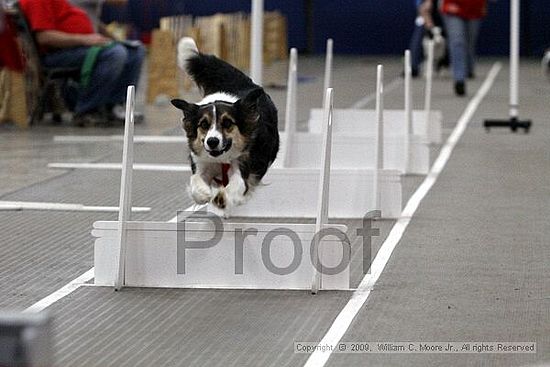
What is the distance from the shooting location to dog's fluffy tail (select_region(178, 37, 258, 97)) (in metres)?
6.86

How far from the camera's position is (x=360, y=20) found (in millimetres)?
25062

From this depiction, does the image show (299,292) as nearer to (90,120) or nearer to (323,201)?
Result: (323,201)

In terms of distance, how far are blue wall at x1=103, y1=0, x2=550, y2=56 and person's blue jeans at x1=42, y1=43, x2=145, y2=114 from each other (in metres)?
11.5

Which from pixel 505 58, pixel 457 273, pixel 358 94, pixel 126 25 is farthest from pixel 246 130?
pixel 505 58

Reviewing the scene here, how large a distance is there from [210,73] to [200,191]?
3.37 feet

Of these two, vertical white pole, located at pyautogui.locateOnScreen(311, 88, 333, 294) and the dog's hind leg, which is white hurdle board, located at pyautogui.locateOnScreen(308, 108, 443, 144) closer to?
the dog's hind leg

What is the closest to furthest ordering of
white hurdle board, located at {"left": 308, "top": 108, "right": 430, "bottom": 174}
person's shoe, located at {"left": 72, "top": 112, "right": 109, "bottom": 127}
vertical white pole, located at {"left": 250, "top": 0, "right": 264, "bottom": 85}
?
white hurdle board, located at {"left": 308, "top": 108, "right": 430, "bottom": 174}, vertical white pole, located at {"left": 250, "top": 0, "right": 264, "bottom": 85}, person's shoe, located at {"left": 72, "top": 112, "right": 109, "bottom": 127}

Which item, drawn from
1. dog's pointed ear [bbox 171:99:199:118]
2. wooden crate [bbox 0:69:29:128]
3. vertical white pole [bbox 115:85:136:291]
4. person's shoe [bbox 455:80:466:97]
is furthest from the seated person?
vertical white pole [bbox 115:85:136:291]

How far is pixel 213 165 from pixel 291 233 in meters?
0.84

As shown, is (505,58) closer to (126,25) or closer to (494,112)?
(126,25)

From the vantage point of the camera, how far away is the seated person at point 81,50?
12117 mm

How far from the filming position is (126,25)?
2289cm

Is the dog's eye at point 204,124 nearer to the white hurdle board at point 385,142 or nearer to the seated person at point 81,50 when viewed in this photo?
the white hurdle board at point 385,142

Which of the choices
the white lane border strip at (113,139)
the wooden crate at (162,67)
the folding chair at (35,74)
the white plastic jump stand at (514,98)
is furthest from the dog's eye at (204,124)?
the wooden crate at (162,67)
